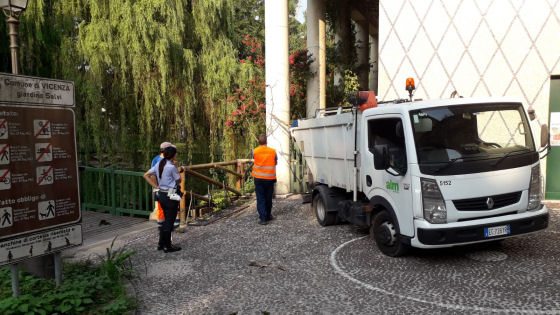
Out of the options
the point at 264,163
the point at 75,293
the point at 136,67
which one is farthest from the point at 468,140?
the point at 136,67

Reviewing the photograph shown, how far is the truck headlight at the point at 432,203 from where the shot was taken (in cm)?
510

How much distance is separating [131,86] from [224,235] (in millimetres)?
6823

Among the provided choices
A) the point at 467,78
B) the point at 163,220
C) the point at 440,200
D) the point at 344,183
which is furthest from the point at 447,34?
the point at 163,220

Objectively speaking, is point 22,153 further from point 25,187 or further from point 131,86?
point 131,86

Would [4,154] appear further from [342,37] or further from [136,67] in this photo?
[342,37]

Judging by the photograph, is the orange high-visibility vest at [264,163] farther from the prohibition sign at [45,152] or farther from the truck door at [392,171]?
the prohibition sign at [45,152]

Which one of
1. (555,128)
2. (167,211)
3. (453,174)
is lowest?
(167,211)

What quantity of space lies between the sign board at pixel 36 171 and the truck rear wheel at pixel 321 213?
4386 millimetres

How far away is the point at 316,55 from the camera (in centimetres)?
1452

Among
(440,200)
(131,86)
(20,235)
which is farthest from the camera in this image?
(131,86)

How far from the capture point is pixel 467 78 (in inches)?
384

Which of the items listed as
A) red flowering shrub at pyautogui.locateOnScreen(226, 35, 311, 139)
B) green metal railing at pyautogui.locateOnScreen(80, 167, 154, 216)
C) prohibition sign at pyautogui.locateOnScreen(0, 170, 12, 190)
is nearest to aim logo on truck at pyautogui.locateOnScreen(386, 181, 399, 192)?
prohibition sign at pyautogui.locateOnScreen(0, 170, 12, 190)

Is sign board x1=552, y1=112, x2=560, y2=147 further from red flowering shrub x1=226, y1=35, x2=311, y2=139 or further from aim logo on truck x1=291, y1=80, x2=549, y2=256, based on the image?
red flowering shrub x1=226, y1=35, x2=311, y2=139

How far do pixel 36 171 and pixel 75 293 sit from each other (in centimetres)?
135
